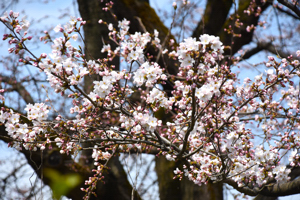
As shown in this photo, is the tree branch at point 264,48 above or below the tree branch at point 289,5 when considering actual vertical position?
above

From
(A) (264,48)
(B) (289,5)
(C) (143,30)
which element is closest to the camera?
(B) (289,5)

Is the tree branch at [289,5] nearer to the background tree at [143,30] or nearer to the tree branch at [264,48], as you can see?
the background tree at [143,30]

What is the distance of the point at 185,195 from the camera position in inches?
187

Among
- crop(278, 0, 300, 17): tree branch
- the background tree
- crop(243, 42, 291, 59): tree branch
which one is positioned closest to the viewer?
crop(278, 0, 300, 17): tree branch

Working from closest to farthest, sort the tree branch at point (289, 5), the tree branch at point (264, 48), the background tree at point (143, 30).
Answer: the tree branch at point (289, 5) < the background tree at point (143, 30) < the tree branch at point (264, 48)

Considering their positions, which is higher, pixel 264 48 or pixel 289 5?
pixel 264 48

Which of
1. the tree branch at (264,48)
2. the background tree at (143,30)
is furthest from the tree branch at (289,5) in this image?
the tree branch at (264,48)

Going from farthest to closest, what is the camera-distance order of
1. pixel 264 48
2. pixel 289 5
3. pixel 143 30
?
pixel 264 48 < pixel 143 30 < pixel 289 5

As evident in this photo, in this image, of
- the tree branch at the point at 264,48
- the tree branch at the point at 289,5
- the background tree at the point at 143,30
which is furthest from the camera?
the tree branch at the point at 264,48

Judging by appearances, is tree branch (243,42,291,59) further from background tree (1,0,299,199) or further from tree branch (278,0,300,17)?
tree branch (278,0,300,17)

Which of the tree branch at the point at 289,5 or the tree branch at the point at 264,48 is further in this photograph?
the tree branch at the point at 264,48

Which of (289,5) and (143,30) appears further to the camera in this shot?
(143,30)

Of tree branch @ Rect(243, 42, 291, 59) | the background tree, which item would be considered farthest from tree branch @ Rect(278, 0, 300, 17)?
tree branch @ Rect(243, 42, 291, 59)

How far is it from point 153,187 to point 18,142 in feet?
14.8
